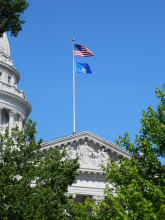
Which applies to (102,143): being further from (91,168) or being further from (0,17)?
(0,17)

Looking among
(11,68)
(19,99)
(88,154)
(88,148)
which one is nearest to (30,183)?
(88,154)

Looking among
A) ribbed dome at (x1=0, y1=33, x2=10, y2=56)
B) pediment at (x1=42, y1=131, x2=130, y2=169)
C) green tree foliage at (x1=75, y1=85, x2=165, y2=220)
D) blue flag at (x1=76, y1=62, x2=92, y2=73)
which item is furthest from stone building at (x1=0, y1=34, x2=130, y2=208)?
ribbed dome at (x1=0, y1=33, x2=10, y2=56)

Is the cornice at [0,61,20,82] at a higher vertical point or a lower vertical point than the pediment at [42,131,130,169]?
higher

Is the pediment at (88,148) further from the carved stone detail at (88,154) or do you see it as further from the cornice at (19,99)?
the cornice at (19,99)

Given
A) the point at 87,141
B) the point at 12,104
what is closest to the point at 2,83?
the point at 12,104

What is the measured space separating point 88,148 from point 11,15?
28824 mm

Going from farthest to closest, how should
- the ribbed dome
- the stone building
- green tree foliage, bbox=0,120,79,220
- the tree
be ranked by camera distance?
the ribbed dome
the stone building
green tree foliage, bbox=0,120,79,220
the tree

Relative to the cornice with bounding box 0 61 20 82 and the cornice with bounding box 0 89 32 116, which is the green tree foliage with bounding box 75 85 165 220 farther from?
the cornice with bounding box 0 61 20 82

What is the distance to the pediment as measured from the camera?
155 feet

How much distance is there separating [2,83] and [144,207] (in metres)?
42.9

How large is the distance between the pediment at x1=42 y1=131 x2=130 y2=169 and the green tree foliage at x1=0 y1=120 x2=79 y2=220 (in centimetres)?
1292

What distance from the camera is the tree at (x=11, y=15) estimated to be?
20.9m

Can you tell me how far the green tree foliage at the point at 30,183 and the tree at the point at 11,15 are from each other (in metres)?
10.7

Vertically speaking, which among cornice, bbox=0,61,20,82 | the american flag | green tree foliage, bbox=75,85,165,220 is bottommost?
green tree foliage, bbox=75,85,165,220
